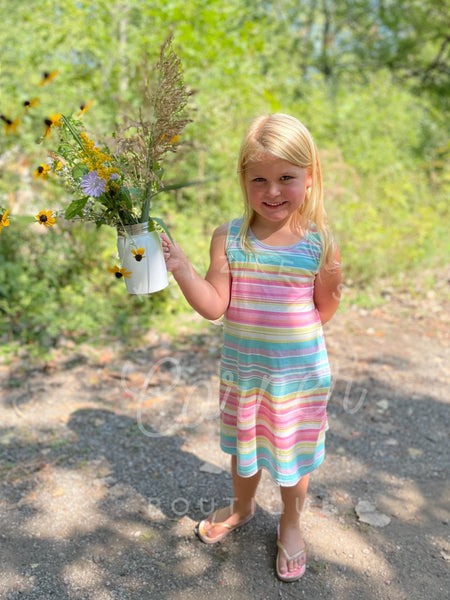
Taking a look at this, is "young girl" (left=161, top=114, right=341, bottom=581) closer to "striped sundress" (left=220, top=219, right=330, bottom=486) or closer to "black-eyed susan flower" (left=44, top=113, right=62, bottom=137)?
"striped sundress" (left=220, top=219, right=330, bottom=486)

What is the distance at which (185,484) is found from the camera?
2383mm

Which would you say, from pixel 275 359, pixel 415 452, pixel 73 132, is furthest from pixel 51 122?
pixel 415 452

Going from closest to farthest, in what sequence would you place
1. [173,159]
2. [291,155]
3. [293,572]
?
[291,155] → [293,572] → [173,159]

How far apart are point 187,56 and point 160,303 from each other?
2.38 meters

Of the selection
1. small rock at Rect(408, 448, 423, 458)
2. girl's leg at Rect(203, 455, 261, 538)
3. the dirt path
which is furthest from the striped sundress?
small rock at Rect(408, 448, 423, 458)

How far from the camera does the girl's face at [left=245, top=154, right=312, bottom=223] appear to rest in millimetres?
1555

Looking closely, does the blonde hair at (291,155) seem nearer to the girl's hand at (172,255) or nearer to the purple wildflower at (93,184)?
the girl's hand at (172,255)

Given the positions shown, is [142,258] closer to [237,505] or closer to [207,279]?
[207,279]

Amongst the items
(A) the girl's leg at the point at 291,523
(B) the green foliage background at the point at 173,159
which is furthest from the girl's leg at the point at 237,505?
(B) the green foliage background at the point at 173,159

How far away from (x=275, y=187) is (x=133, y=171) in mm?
422

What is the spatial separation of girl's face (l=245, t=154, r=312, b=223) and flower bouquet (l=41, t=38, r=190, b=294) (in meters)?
0.25

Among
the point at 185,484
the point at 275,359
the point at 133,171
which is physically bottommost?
the point at 185,484

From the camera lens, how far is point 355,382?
3.34m

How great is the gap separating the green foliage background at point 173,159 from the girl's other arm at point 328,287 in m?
2.06
